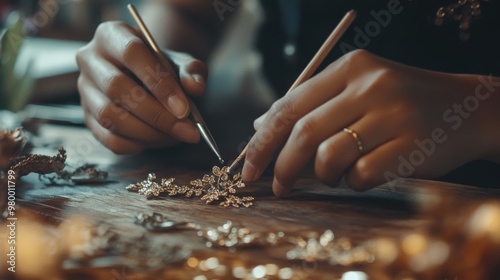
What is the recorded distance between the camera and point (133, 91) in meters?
1.01

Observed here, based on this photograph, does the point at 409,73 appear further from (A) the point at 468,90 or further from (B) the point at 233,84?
(B) the point at 233,84

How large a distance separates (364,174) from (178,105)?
0.34 m

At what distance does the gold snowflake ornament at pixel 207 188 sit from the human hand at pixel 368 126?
0.04 meters

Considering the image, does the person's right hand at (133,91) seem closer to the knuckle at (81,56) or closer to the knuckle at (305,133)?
the knuckle at (81,56)

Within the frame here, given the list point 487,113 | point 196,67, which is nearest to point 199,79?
point 196,67

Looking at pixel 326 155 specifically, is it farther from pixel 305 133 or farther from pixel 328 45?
pixel 328 45

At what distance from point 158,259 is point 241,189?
12.9 inches

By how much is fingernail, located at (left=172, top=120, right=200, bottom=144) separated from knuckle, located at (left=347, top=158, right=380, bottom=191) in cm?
30

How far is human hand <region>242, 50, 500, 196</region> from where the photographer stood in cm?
75

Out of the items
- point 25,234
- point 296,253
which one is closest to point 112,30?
point 25,234

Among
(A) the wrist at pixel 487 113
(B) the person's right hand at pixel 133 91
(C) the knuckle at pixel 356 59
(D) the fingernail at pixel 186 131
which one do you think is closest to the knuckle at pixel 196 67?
(B) the person's right hand at pixel 133 91

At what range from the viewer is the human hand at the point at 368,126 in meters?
0.75

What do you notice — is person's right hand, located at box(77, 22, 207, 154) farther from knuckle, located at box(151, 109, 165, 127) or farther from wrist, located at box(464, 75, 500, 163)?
wrist, located at box(464, 75, 500, 163)

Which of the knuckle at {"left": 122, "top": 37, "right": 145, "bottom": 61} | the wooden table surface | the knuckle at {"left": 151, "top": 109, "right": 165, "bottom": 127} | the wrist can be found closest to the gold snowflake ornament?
the wooden table surface
